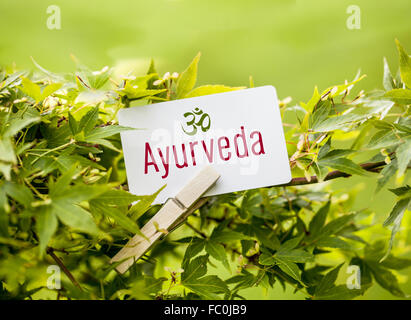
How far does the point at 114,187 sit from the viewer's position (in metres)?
0.50

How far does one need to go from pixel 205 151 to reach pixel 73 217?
20cm

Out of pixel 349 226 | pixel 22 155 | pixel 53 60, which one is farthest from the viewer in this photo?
pixel 53 60

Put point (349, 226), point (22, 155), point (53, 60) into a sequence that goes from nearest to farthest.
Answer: point (22, 155) < point (349, 226) < point (53, 60)

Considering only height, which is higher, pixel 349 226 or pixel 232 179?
pixel 232 179

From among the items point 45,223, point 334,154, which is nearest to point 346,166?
point 334,154

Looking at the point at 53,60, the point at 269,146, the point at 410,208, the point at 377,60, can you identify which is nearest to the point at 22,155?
the point at 269,146

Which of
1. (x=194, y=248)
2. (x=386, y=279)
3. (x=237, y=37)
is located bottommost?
(x=386, y=279)

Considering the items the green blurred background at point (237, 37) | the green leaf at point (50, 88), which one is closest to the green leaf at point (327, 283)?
the green leaf at point (50, 88)

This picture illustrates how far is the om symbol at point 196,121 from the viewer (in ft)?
1.59

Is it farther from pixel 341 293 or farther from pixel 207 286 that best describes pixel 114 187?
pixel 341 293

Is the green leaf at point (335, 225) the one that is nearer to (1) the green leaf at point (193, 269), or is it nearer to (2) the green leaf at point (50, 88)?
(1) the green leaf at point (193, 269)
